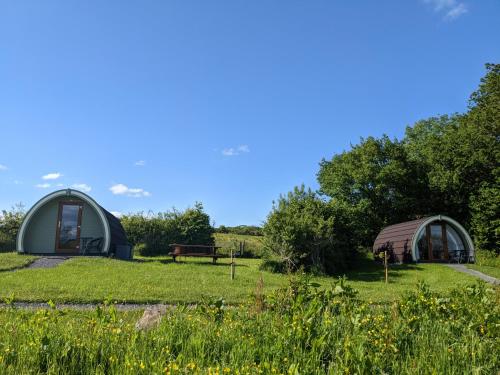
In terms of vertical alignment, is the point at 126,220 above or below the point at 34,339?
above

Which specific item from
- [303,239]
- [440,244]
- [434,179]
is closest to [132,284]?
[303,239]

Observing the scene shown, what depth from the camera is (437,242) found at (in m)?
27.0

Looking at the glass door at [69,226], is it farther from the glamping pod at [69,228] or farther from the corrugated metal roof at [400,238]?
→ the corrugated metal roof at [400,238]

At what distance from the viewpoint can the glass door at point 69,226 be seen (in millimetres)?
22078

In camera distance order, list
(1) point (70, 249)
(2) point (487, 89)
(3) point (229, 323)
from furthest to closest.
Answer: (2) point (487, 89) → (1) point (70, 249) → (3) point (229, 323)

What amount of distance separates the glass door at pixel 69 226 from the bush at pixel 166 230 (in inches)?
338

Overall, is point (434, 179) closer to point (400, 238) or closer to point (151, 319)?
point (400, 238)

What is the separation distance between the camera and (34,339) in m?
3.96

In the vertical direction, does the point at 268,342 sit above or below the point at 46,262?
below

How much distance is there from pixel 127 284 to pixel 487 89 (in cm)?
3329

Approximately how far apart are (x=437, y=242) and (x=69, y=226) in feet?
73.1

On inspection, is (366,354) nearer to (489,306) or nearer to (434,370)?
(434,370)

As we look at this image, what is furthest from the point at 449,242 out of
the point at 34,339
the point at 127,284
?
the point at 34,339

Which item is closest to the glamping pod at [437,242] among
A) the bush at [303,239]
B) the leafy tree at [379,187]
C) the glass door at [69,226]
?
the leafy tree at [379,187]
